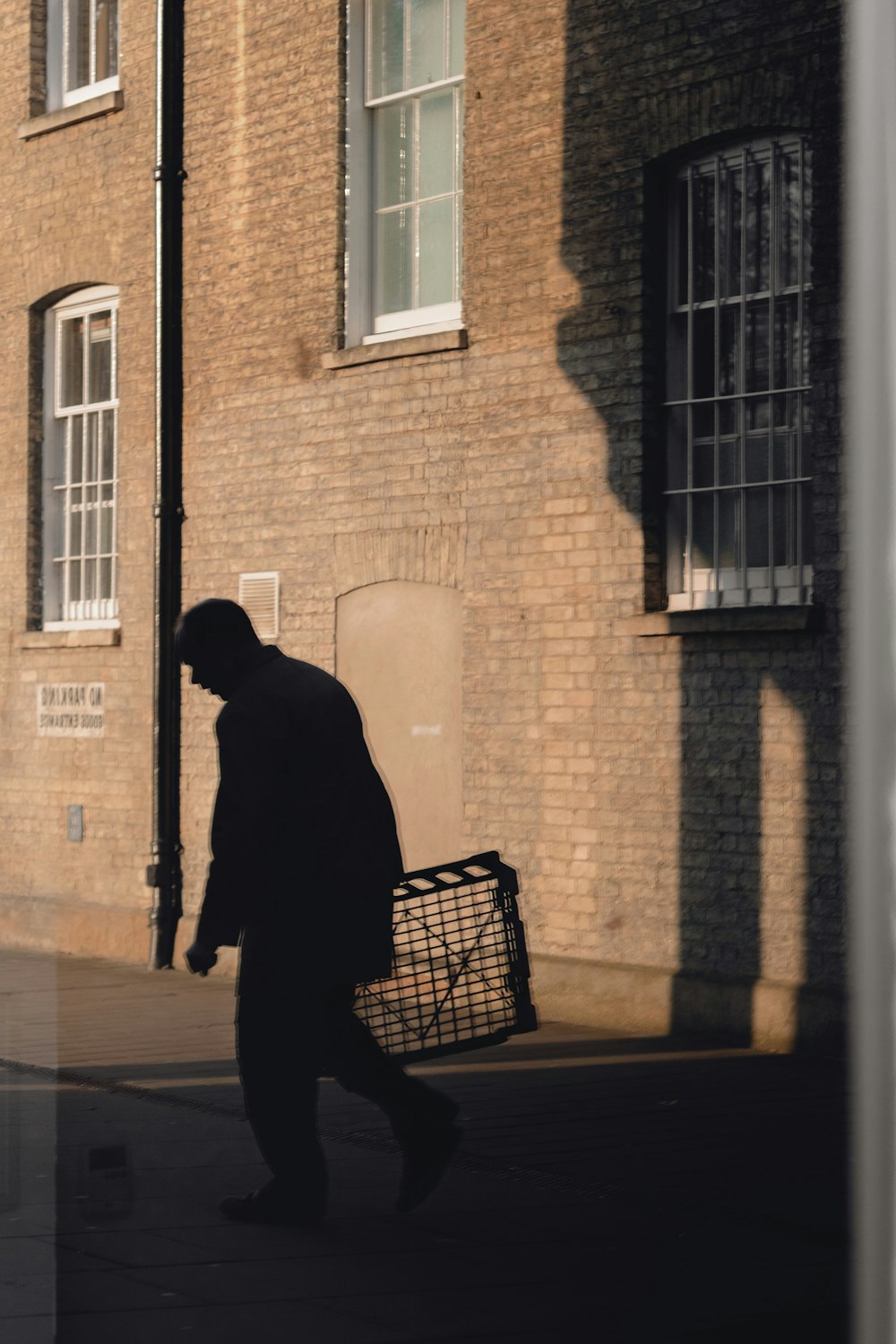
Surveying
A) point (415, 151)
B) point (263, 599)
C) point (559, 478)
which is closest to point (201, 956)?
point (559, 478)

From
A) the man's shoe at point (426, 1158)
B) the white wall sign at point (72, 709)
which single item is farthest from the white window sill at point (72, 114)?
the man's shoe at point (426, 1158)

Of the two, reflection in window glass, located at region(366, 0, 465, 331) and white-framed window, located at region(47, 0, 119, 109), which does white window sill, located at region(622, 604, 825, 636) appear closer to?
reflection in window glass, located at region(366, 0, 465, 331)

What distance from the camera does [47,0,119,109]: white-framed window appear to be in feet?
48.8

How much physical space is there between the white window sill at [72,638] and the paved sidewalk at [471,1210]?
5.19 metres

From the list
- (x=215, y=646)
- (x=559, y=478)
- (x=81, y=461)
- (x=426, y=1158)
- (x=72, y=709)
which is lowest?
(x=426, y=1158)

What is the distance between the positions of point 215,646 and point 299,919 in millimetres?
850

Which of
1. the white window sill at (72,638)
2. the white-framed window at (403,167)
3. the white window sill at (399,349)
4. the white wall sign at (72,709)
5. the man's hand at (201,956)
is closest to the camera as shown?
the man's hand at (201,956)

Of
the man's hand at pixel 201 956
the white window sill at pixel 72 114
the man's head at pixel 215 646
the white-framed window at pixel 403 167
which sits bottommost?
the man's hand at pixel 201 956

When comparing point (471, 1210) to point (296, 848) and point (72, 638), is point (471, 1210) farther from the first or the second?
point (72, 638)

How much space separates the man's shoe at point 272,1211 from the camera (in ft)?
18.3

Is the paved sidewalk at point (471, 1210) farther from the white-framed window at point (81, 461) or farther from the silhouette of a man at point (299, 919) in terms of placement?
the white-framed window at point (81, 461)

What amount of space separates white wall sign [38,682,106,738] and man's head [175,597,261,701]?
8756mm

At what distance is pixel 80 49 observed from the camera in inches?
596

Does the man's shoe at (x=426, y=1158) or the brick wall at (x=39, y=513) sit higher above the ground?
the brick wall at (x=39, y=513)
